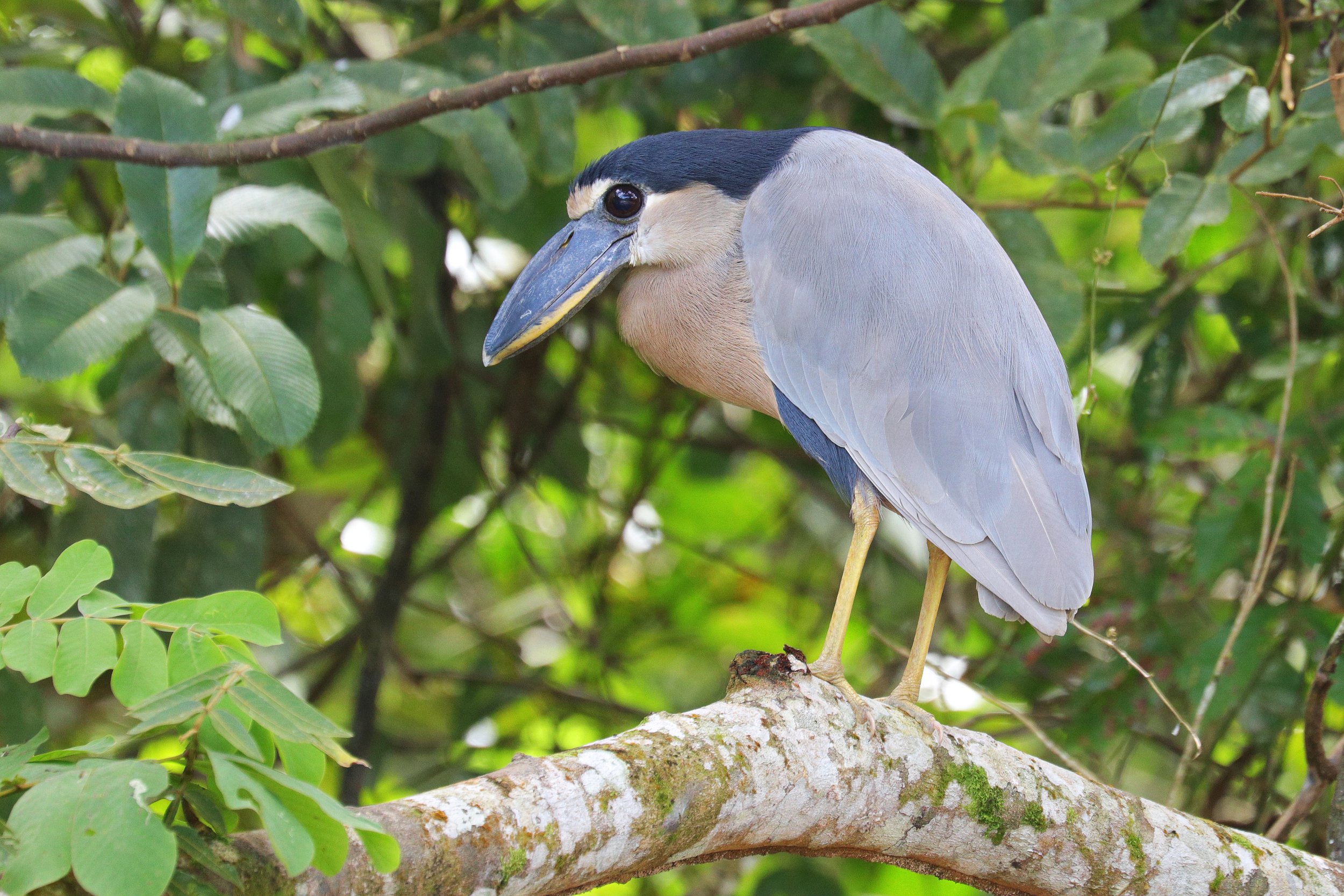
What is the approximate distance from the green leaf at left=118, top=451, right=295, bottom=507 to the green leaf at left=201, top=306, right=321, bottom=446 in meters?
0.46

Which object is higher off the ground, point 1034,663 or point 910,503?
point 910,503

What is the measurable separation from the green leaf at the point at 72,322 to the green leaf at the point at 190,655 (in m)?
0.89

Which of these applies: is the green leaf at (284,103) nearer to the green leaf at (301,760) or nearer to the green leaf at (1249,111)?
the green leaf at (301,760)

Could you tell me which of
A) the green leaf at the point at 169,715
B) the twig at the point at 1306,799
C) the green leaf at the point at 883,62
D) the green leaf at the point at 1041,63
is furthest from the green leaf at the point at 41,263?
the twig at the point at 1306,799

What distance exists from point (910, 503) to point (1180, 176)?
0.99m

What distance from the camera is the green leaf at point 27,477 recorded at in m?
1.52

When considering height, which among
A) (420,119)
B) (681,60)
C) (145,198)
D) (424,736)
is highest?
(681,60)

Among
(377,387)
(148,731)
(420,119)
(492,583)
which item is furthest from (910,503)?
(492,583)

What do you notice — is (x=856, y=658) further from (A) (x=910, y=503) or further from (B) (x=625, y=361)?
(A) (x=910, y=503)

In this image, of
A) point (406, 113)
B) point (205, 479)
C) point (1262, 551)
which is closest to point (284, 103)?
point (406, 113)

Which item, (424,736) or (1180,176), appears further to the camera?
(424,736)

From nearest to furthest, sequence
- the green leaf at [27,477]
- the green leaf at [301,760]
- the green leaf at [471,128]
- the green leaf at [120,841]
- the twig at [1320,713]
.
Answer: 1. the green leaf at [120,841]
2. the green leaf at [301,760]
3. the green leaf at [27,477]
4. the twig at [1320,713]
5. the green leaf at [471,128]

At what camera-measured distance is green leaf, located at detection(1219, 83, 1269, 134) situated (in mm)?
2375

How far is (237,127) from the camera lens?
7.67 feet
